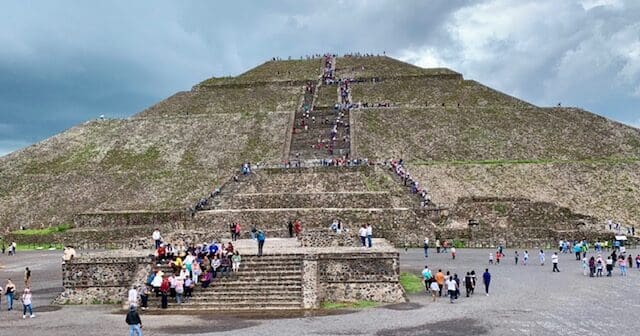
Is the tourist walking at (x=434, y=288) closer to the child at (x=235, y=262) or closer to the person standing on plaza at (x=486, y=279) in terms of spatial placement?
the person standing on plaza at (x=486, y=279)

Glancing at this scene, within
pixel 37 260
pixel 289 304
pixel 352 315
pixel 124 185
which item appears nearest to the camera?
pixel 352 315

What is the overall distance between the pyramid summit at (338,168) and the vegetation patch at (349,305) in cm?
1473

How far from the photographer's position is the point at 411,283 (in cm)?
2228

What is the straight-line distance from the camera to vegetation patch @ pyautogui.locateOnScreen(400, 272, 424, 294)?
21177mm

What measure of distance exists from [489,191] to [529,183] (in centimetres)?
352

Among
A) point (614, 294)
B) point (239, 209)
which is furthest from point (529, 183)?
point (614, 294)

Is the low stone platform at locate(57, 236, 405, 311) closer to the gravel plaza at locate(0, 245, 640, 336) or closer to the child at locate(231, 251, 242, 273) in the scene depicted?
the child at locate(231, 251, 242, 273)

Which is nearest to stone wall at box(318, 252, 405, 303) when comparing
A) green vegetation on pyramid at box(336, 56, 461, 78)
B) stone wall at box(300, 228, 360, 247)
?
stone wall at box(300, 228, 360, 247)

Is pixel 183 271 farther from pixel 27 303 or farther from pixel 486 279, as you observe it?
pixel 486 279

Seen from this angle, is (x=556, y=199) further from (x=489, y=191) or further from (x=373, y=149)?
(x=373, y=149)

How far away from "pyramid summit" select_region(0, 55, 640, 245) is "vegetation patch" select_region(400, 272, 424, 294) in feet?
33.2

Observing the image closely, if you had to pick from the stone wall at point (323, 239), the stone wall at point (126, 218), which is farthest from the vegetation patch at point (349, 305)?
the stone wall at point (126, 218)

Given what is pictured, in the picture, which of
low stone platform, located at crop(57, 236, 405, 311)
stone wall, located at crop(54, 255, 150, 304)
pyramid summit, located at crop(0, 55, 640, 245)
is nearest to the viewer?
low stone platform, located at crop(57, 236, 405, 311)

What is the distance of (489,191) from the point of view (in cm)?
4162
